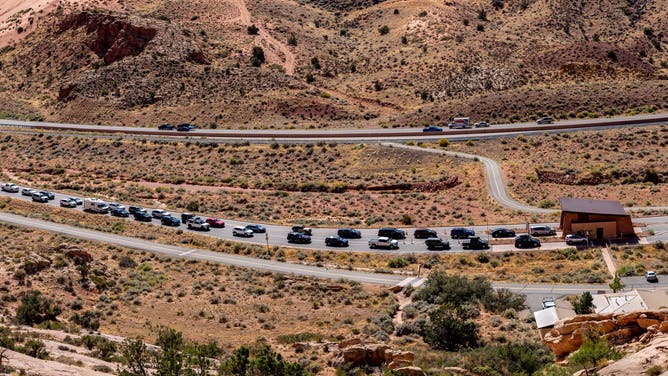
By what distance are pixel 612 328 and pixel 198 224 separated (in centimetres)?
4247

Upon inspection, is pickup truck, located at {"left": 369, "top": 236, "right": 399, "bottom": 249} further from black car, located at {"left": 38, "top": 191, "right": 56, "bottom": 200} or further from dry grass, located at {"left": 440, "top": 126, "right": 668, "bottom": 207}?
black car, located at {"left": 38, "top": 191, "right": 56, "bottom": 200}

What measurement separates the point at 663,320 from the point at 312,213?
151 feet

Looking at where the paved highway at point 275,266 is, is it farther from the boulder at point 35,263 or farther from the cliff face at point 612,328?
the boulder at point 35,263

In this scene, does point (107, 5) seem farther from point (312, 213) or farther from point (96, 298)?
point (96, 298)

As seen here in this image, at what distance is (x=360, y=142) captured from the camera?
308ft

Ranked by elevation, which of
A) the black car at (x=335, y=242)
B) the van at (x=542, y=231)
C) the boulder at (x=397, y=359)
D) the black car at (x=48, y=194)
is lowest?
the boulder at (x=397, y=359)

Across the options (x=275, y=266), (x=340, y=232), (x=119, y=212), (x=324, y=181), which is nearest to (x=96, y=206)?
(x=119, y=212)

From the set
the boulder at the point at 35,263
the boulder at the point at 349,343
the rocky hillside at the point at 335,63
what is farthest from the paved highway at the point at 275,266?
the rocky hillside at the point at 335,63

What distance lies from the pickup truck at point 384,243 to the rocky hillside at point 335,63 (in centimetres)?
4070

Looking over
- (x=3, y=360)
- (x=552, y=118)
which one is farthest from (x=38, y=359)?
(x=552, y=118)

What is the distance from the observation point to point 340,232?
6669cm

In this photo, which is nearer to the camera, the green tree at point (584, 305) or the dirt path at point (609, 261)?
the green tree at point (584, 305)

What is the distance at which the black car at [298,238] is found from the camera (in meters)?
64.7

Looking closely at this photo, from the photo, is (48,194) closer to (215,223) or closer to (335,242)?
(215,223)
